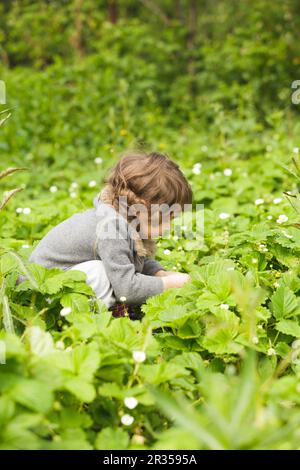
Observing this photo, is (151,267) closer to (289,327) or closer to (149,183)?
(149,183)

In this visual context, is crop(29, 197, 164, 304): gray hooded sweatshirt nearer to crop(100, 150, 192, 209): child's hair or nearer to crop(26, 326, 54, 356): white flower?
crop(100, 150, 192, 209): child's hair

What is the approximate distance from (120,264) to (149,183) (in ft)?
1.20

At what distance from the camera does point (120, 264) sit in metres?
2.29

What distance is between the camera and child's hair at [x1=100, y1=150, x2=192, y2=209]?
2398mm

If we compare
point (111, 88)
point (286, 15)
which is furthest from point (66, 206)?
point (286, 15)

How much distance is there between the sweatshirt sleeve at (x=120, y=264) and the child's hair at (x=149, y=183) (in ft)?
0.51

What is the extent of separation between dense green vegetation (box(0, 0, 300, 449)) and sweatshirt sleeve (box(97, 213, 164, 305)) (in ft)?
0.48

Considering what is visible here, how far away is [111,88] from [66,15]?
266 centimetres

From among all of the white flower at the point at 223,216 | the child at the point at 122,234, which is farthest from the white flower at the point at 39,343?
the white flower at the point at 223,216

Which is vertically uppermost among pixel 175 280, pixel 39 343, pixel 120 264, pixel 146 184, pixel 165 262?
pixel 39 343

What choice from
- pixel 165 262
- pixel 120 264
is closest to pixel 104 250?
pixel 120 264

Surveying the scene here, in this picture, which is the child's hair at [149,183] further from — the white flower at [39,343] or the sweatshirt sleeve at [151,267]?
the white flower at [39,343]

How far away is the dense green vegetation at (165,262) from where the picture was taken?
128 centimetres

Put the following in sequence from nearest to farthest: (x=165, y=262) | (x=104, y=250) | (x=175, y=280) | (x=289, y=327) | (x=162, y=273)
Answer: (x=289, y=327)
(x=104, y=250)
(x=175, y=280)
(x=162, y=273)
(x=165, y=262)
